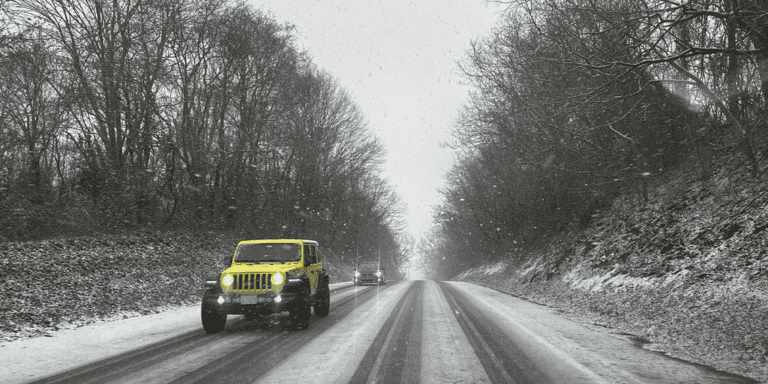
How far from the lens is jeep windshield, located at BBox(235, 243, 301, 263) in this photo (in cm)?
995

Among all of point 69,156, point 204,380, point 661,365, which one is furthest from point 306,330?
point 69,156

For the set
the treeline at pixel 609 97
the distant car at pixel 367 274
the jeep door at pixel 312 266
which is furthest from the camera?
the distant car at pixel 367 274

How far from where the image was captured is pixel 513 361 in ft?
20.1

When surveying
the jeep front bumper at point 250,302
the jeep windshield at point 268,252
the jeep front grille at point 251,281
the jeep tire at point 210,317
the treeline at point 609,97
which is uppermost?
the treeline at point 609,97

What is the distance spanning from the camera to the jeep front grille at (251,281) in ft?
28.7

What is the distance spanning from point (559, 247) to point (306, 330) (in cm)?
1757

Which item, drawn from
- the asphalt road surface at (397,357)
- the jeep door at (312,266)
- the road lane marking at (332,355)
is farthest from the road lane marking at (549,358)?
the jeep door at (312,266)

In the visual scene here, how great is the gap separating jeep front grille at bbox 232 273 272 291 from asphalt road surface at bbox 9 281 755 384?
837mm

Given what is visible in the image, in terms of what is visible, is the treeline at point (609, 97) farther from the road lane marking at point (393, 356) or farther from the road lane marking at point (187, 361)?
the road lane marking at point (187, 361)

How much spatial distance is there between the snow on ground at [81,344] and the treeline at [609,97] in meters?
Answer: 8.72

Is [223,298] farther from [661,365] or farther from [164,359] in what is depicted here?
[661,365]

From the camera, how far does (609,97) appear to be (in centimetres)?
1177

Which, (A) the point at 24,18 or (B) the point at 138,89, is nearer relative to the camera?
(A) the point at 24,18

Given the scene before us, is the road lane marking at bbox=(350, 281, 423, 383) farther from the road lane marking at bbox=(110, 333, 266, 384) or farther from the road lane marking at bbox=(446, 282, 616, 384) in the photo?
the road lane marking at bbox=(110, 333, 266, 384)
